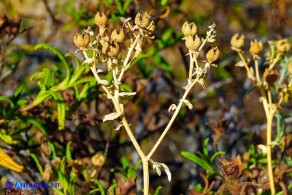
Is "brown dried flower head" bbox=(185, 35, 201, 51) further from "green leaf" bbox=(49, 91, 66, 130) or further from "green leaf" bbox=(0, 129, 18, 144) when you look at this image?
"green leaf" bbox=(0, 129, 18, 144)

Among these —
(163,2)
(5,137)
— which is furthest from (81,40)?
(163,2)

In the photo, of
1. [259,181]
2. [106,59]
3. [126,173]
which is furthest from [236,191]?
[106,59]

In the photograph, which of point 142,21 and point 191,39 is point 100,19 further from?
point 191,39

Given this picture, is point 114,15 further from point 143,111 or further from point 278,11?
point 278,11

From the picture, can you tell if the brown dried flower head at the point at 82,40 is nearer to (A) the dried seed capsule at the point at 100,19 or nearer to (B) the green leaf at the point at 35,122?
(A) the dried seed capsule at the point at 100,19

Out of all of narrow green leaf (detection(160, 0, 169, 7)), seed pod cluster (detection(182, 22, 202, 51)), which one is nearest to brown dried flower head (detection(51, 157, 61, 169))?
seed pod cluster (detection(182, 22, 202, 51))

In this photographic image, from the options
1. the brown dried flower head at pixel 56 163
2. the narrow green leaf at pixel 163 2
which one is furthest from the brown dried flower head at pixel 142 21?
the narrow green leaf at pixel 163 2
